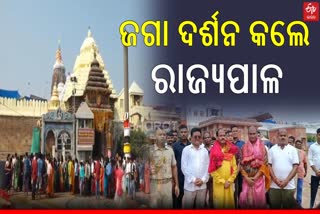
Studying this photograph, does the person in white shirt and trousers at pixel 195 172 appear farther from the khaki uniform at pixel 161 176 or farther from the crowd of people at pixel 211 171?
the khaki uniform at pixel 161 176

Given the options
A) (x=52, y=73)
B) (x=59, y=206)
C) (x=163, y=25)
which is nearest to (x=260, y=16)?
(x=163, y=25)

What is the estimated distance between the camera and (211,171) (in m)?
5.21

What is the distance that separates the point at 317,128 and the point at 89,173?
97.6 inches

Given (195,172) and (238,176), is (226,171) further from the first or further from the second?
(195,172)

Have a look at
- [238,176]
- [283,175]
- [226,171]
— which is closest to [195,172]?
[226,171]

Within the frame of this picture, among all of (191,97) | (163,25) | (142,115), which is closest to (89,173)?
(142,115)

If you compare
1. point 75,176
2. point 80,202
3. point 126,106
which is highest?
point 126,106

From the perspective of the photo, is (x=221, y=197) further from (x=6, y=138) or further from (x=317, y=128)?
(x=6, y=138)

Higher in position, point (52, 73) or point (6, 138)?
point (52, 73)

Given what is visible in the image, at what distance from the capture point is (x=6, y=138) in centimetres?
517

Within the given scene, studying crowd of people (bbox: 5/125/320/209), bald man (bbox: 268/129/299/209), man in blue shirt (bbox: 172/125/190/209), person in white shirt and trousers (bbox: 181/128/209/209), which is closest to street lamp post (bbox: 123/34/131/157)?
crowd of people (bbox: 5/125/320/209)

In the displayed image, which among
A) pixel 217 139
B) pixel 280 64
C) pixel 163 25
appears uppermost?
pixel 163 25

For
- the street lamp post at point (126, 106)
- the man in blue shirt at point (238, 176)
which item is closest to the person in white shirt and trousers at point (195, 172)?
the man in blue shirt at point (238, 176)

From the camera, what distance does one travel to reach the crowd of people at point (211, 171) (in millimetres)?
5203
